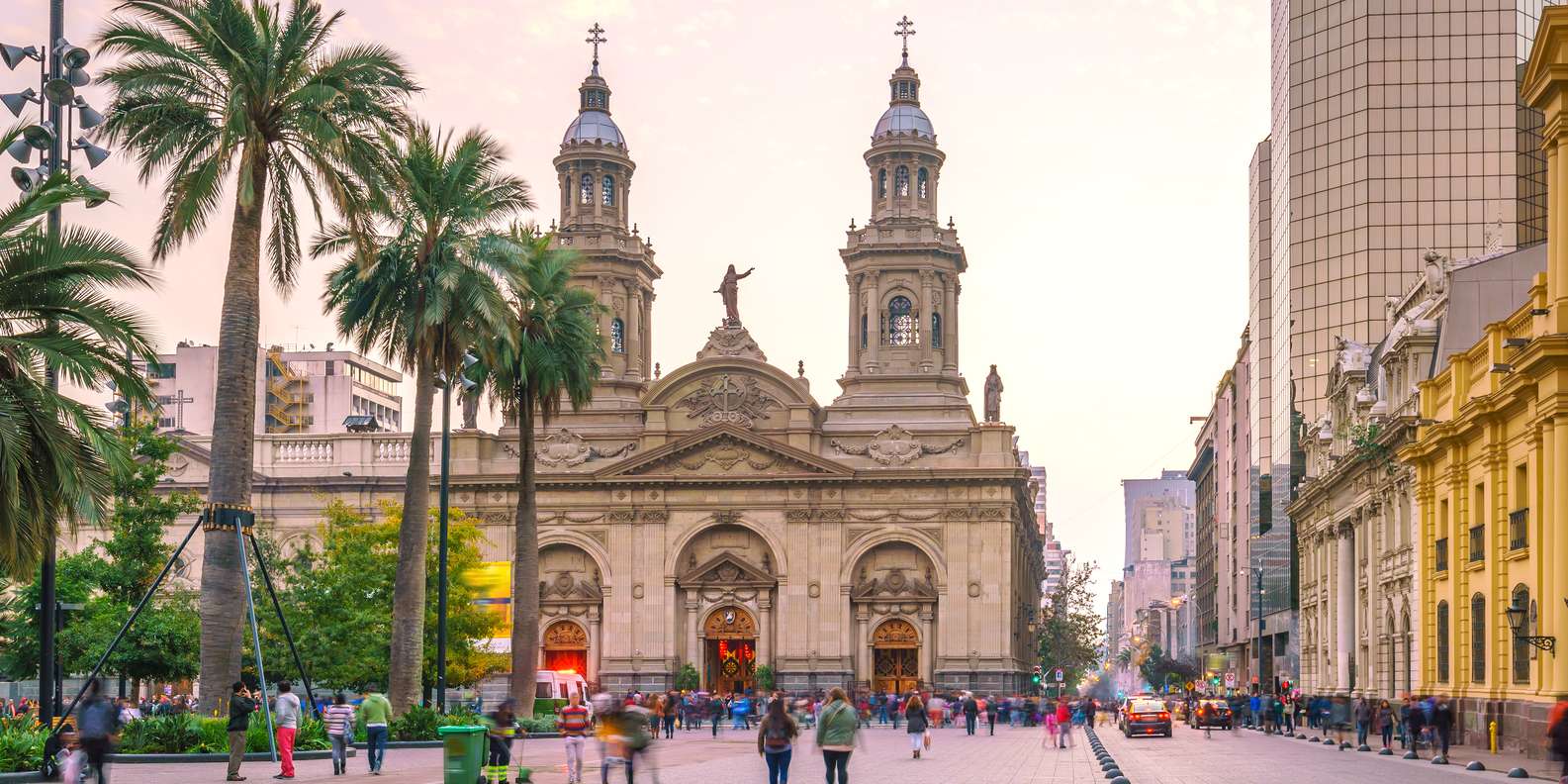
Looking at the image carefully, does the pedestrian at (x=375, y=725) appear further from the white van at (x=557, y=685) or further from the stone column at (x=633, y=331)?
Result: the stone column at (x=633, y=331)

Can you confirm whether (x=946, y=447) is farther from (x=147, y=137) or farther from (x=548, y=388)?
(x=147, y=137)

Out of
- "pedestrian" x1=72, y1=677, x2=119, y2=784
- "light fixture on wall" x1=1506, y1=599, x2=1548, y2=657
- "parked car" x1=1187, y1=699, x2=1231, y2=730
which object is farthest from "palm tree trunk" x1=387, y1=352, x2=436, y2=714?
"parked car" x1=1187, y1=699, x2=1231, y2=730

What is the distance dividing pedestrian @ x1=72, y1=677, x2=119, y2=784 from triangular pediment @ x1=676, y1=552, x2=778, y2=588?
69421mm

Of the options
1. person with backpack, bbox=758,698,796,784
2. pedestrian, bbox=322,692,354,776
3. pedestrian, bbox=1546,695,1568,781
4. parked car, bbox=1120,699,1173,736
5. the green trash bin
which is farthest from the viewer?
parked car, bbox=1120,699,1173,736

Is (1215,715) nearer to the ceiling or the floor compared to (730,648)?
nearer to the floor

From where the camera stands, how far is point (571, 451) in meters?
96.4

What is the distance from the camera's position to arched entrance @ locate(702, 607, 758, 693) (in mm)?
94250

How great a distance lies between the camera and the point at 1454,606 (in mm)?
46281

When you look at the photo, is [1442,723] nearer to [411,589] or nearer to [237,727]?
[411,589]

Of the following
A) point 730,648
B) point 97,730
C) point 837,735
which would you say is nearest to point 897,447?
point 730,648

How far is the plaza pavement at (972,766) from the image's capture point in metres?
31.9

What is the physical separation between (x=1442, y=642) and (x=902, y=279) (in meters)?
50.0

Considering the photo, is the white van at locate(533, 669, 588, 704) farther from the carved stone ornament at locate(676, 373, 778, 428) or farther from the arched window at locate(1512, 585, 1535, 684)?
the arched window at locate(1512, 585, 1535, 684)

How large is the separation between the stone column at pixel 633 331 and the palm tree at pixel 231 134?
65.4m
